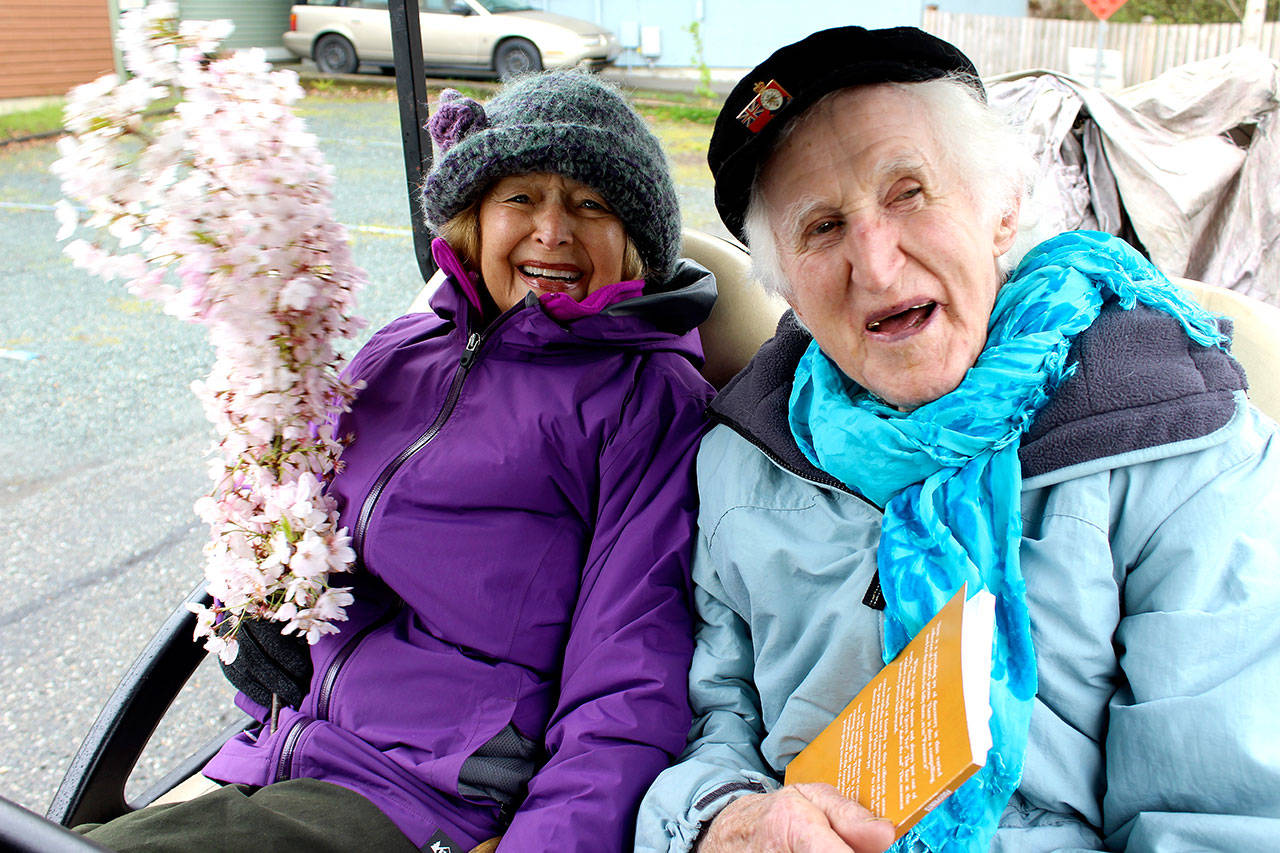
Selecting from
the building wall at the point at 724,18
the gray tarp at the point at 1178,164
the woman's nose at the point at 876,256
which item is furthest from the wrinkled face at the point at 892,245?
the building wall at the point at 724,18

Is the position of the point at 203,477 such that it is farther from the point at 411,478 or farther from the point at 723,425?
the point at 723,425

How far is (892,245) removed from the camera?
53.4 inches

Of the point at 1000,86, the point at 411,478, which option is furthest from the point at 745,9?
the point at 411,478

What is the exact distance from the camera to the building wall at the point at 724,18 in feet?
42.0

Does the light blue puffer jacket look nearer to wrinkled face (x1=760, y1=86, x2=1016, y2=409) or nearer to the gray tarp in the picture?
wrinkled face (x1=760, y1=86, x2=1016, y2=409)

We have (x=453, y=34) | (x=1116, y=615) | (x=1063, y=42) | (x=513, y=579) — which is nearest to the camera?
(x=1116, y=615)

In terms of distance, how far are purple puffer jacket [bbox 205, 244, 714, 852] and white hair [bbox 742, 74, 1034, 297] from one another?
1.65ft

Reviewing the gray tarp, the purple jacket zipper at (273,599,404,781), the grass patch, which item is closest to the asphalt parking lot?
the purple jacket zipper at (273,599,404,781)

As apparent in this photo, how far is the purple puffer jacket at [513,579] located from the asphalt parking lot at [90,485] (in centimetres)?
51

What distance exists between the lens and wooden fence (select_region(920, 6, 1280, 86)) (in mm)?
8602

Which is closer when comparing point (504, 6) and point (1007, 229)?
point (1007, 229)

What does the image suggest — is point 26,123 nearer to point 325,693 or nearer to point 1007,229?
point 325,693

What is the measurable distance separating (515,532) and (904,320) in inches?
29.4

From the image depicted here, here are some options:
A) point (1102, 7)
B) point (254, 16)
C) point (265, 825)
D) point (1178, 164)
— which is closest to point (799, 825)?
point (265, 825)
